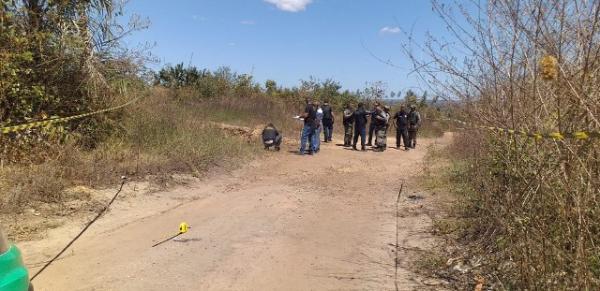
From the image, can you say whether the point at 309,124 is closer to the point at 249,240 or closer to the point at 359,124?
the point at 359,124

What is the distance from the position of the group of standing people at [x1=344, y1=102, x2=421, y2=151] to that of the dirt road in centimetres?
685

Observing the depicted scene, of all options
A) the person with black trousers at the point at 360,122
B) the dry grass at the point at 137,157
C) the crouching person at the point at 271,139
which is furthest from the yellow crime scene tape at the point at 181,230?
the person with black trousers at the point at 360,122

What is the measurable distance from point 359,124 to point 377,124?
0.73m

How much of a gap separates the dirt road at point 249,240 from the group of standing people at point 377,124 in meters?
6.85

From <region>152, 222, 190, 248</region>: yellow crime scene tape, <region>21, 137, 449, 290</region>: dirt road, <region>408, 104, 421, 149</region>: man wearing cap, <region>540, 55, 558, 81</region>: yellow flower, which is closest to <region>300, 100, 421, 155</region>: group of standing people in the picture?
<region>408, 104, 421, 149</region>: man wearing cap

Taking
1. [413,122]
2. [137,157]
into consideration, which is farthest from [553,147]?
[413,122]

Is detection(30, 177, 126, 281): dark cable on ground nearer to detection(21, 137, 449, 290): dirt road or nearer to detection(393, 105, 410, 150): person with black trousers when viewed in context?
detection(21, 137, 449, 290): dirt road

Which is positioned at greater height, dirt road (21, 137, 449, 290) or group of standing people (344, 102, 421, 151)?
group of standing people (344, 102, 421, 151)

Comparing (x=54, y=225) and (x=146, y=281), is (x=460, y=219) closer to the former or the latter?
(x=146, y=281)

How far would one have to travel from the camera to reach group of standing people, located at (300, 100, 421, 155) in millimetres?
15789

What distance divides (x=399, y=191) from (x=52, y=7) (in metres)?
7.74

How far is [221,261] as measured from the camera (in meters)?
6.09

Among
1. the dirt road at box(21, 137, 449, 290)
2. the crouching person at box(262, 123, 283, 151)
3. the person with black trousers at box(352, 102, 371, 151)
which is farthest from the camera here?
the person with black trousers at box(352, 102, 371, 151)

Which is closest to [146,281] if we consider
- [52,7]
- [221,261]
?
[221,261]
